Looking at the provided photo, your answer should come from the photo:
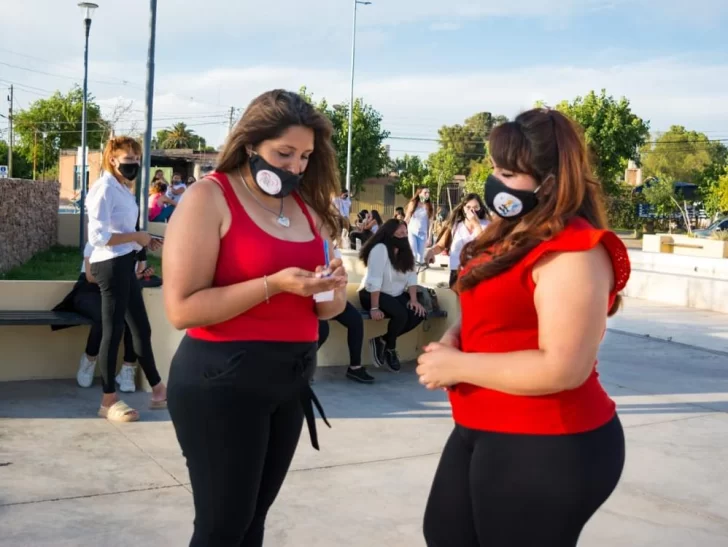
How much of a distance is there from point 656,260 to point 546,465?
19014 mm

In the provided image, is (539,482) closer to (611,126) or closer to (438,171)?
(611,126)

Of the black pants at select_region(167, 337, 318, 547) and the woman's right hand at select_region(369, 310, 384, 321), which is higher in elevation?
the black pants at select_region(167, 337, 318, 547)

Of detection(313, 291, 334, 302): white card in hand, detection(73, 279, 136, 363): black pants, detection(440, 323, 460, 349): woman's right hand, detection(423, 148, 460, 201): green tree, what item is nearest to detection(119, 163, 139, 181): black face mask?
detection(73, 279, 136, 363): black pants

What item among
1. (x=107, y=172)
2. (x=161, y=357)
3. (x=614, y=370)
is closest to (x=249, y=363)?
(x=107, y=172)

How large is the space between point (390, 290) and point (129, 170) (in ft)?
9.70

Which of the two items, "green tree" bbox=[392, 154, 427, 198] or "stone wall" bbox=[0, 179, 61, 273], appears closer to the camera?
"stone wall" bbox=[0, 179, 61, 273]

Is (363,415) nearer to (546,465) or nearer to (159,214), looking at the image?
(546,465)

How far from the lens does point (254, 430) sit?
243 cm

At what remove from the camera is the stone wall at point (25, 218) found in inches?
609

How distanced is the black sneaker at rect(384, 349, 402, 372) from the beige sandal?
8.87ft

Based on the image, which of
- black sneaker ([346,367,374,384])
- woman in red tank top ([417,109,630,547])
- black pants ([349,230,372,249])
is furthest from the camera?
black pants ([349,230,372,249])

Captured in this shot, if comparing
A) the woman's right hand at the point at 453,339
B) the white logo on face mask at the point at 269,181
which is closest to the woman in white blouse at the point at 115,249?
the white logo on face mask at the point at 269,181

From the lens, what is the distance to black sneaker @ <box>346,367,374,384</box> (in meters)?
7.06

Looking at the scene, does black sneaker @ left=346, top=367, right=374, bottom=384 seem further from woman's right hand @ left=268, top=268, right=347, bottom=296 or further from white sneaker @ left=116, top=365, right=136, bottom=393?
woman's right hand @ left=268, top=268, right=347, bottom=296
